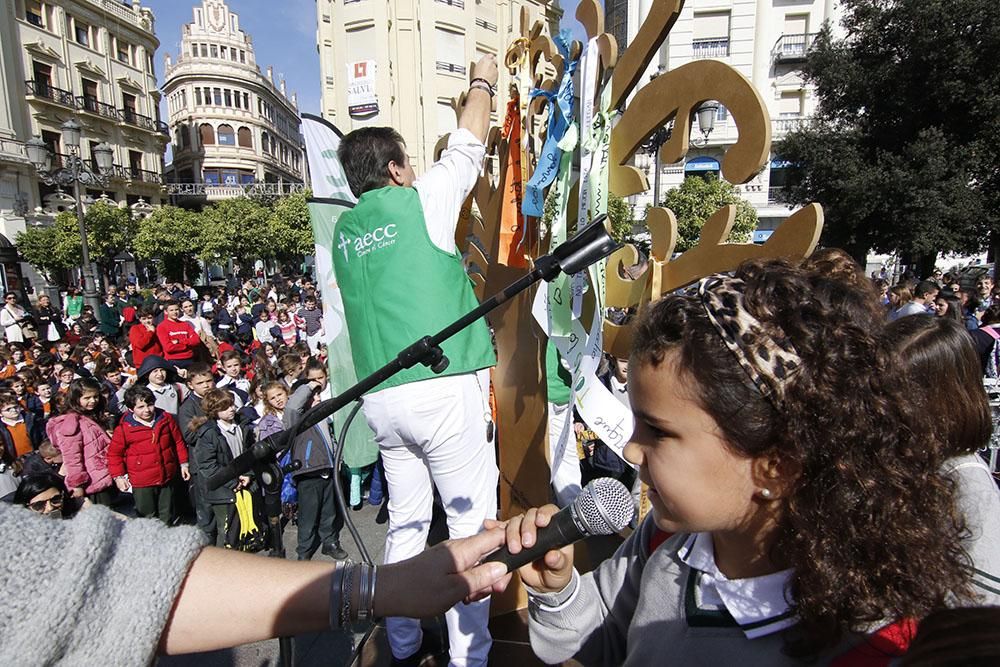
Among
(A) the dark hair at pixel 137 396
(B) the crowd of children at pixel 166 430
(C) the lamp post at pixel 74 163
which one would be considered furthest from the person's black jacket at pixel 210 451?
(C) the lamp post at pixel 74 163

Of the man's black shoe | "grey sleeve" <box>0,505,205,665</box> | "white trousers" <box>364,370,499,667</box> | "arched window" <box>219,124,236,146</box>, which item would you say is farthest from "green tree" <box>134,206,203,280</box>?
"arched window" <box>219,124,236,146</box>

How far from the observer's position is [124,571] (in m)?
0.90

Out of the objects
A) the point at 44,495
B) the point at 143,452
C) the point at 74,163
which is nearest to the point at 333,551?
the point at 143,452

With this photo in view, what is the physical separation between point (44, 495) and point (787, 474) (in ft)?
12.1

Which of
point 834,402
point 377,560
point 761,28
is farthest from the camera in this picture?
point 761,28

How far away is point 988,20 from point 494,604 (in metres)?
15.9

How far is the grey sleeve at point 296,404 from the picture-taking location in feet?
14.0

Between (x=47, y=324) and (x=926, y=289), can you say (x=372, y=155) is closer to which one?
(x=926, y=289)

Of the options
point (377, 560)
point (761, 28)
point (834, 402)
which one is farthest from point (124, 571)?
point (761, 28)

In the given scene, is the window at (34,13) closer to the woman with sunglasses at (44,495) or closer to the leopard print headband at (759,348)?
the woman with sunglasses at (44,495)

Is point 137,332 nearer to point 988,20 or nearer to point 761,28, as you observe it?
point 988,20

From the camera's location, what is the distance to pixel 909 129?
13.3m

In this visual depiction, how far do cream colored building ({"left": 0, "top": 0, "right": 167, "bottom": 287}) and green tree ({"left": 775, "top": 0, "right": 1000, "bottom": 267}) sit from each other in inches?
1056

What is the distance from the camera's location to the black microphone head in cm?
111
